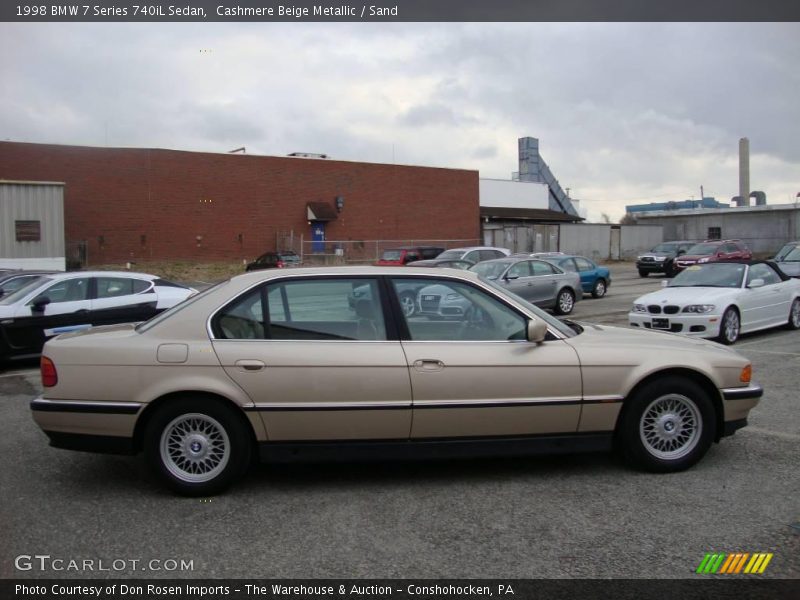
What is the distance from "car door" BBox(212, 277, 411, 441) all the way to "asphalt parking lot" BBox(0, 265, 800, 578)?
1.61ft

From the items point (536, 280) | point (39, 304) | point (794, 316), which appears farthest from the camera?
point (536, 280)

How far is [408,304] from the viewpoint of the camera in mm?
4992

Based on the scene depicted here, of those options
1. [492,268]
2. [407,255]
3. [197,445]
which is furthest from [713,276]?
[407,255]

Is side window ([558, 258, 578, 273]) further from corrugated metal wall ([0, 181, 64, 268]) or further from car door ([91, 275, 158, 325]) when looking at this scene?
corrugated metal wall ([0, 181, 64, 268])

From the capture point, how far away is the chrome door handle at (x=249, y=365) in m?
4.64

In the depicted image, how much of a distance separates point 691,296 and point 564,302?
6150mm

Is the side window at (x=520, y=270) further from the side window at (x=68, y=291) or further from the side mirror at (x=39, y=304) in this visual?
the side mirror at (x=39, y=304)

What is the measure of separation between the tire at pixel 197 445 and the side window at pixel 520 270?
1285cm

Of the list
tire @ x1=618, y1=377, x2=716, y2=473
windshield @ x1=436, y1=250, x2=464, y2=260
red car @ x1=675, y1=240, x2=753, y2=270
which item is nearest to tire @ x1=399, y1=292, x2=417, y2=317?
tire @ x1=618, y1=377, x2=716, y2=473

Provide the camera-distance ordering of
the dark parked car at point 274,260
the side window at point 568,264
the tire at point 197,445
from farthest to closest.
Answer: the dark parked car at point 274,260, the side window at point 568,264, the tire at point 197,445

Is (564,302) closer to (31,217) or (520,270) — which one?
(520,270)

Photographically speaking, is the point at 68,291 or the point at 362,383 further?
the point at 68,291

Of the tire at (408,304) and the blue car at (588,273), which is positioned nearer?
the tire at (408,304)

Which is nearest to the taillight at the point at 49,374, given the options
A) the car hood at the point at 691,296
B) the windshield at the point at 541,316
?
the windshield at the point at 541,316
